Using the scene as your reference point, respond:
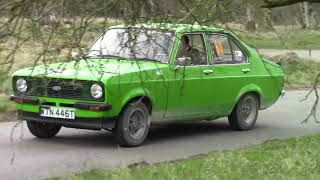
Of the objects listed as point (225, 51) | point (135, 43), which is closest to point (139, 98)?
point (225, 51)

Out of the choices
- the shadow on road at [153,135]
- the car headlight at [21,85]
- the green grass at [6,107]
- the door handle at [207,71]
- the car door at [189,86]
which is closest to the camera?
the car headlight at [21,85]

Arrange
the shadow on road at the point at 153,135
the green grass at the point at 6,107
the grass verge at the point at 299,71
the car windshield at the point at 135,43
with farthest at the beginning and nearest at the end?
the grass verge at the point at 299,71 < the green grass at the point at 6,107 < the shadow on road at the point at 153,135 < the car windshield at the point at 135,43

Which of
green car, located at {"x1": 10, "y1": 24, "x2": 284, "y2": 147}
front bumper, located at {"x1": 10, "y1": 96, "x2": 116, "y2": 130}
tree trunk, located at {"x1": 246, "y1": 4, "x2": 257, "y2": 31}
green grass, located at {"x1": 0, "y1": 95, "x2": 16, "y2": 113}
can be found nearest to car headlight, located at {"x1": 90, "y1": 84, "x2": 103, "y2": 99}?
green car, located at {"x1": 10, "y1": 24, "x2": 284, "y2": 147}

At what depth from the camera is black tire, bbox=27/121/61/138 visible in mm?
11219

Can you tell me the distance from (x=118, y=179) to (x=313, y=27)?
16.6 ft

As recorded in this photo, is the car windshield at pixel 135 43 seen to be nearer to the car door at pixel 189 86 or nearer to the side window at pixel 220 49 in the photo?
the car door at pixel 189 86

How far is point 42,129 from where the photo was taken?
1127 centimetres

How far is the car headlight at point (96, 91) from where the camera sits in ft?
33.2

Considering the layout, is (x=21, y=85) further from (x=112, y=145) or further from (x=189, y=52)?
Result: (x=189, y=52)

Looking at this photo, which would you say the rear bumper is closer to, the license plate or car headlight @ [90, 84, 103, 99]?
the license plate

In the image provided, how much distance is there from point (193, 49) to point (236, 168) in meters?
3.61

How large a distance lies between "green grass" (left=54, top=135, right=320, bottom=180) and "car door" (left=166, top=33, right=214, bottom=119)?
65.2 inches

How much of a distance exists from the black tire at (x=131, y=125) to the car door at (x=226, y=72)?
1.52m

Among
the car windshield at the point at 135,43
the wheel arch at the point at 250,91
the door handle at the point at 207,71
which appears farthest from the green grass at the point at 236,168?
the wheel arch at the point at 250,91
